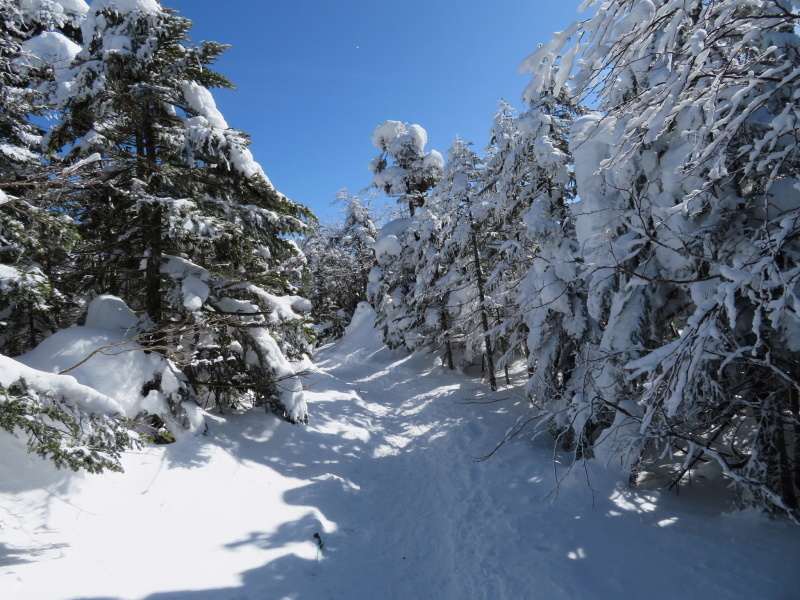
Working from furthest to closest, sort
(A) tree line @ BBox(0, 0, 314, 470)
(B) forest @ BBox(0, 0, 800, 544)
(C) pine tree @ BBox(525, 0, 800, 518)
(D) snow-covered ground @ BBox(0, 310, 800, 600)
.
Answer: (A) tree line @ BBox(0, 0, 314, 470)
(D) snow-covered ground @ BBox(0, 310, 800, 600)
(B) forest @ BBox(0, 0, 800, 544)
(C) pine tree @ BBox(525, 0, 800, 518)

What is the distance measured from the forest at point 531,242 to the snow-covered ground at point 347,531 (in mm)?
699

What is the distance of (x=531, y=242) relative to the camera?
12.0m

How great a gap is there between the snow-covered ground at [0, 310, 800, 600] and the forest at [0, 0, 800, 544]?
0.70m

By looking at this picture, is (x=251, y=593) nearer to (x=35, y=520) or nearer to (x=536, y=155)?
(x=35, y=520)

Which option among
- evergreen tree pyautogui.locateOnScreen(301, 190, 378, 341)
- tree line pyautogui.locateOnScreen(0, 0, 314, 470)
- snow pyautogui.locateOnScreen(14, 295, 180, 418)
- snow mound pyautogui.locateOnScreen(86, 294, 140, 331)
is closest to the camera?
snow pyautogui.locateOnScreen(14, 295, 180, 418)

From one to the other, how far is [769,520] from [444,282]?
13.4 meters

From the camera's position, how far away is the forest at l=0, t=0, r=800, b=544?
3.27 metres

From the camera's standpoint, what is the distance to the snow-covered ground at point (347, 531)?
182 inches

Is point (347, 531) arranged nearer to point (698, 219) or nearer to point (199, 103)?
point (698, 219)

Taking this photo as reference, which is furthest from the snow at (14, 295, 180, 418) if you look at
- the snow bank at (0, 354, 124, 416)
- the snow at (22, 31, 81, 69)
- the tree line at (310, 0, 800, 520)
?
the tree line at (310, 0, 800, 520)

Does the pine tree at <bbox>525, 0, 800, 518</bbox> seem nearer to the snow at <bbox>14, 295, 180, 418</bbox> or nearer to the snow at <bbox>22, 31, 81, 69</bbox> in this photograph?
the snow at <bbox>14, 295, 180, 418</bbox>

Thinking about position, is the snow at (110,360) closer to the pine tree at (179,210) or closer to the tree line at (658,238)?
the pine tree at (179,210)

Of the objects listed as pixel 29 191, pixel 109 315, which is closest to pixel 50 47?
pixel 109 315

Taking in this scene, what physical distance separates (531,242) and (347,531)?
9.06 metres
